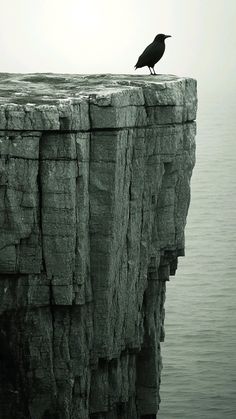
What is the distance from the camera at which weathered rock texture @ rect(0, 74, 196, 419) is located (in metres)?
36.8

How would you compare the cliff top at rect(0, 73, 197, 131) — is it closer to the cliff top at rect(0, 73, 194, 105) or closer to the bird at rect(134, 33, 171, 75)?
the cliff top at rect(0, 73, 194, 105)

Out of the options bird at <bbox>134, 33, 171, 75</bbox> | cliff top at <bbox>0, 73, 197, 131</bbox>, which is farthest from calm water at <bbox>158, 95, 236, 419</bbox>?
cliff top at <bbox>0, 73, 197, 131</bbox>

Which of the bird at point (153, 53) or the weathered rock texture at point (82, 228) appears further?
the bird at point (153, 53)

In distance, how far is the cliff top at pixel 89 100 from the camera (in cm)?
3669

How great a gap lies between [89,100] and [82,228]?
2.58 meters

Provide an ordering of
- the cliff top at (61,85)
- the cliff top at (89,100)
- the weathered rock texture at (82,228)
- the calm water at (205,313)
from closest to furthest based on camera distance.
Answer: the cliff top at (89,100), the weathered rock texture at (82,228), the cliff top at (61,85), the calm water at (205,313)

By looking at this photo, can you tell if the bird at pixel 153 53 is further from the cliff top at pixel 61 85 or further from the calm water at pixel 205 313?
the calm water at pixel 205 313

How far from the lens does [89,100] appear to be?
37500mm

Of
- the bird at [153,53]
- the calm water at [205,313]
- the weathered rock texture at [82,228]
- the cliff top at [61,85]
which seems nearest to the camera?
the weathered rock texture at [82,228]

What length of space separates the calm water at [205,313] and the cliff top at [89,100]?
10.6 m

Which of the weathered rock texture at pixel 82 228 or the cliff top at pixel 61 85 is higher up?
the cliff top at pixel 61 85

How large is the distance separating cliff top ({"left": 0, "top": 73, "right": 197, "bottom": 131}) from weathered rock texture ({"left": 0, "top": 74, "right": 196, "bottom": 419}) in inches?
1.1

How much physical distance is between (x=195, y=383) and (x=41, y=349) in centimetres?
1380

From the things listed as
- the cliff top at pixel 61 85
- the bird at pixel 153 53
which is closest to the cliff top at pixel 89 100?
the cliff top at pixel 61 85
